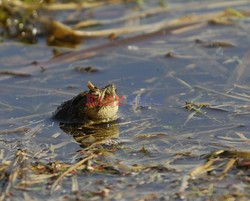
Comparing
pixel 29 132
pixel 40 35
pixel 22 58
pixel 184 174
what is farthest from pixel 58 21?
pixel 184 174

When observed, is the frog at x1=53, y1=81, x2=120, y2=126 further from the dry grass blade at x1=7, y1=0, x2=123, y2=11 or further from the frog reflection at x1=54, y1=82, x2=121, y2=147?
the dry grass blade at x1=7, y1=0, x2=123, y2=11

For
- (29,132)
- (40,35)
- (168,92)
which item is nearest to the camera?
(29,132)

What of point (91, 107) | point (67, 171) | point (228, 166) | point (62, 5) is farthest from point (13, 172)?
point (62, 5)

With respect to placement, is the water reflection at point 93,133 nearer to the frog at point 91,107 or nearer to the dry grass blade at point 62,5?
the frog at point 91,107

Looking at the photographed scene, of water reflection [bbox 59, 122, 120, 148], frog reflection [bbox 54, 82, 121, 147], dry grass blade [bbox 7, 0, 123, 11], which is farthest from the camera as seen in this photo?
dry grass blade [bbox 7, 0, 123, 11]

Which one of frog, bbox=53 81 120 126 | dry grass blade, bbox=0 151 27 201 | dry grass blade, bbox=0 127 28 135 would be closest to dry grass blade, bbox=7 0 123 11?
frog, bbox=53 81 120 126

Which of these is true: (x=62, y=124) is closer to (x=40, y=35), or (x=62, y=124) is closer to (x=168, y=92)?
(x=168, y=92)
